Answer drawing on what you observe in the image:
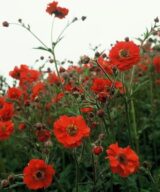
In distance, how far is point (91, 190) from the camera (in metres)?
2.58

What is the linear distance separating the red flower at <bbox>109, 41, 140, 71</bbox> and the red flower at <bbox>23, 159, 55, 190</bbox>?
672 mm

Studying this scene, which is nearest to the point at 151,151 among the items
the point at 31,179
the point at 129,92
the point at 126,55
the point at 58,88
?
the point at 58,88

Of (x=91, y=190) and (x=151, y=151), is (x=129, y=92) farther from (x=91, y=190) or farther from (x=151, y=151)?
(x=151, y=151)

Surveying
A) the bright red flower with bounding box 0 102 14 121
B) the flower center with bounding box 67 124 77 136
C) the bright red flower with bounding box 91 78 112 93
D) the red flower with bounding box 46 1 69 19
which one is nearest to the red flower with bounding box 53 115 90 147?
the flower center with bounding box 67 124 77 136

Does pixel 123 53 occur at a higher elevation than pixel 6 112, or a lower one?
higher

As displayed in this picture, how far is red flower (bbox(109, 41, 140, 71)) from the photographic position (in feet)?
8.08

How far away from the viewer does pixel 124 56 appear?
2482 millimetres

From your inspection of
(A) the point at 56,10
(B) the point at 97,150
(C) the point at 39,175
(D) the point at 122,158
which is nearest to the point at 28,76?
(A) the point at 56,10

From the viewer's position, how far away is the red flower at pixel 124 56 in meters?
2.46

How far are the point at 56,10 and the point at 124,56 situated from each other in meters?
1.33

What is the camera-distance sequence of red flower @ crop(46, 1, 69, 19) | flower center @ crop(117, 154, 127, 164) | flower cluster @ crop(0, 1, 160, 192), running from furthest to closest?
red flower @ crop(46, 1, 69, 19)
flower cluster @ crop(0, 1, 160, 192)
flower center @ crop(117, 154, 127, 164)

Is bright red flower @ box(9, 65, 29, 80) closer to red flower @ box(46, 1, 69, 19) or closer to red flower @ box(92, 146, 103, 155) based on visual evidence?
red flower @ box(46, 1, 69, 19)

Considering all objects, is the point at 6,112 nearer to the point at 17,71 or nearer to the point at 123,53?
the point at 123,53

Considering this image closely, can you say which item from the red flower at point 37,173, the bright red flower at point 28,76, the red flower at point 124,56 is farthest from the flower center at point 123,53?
the bright red flower at point 28,76
